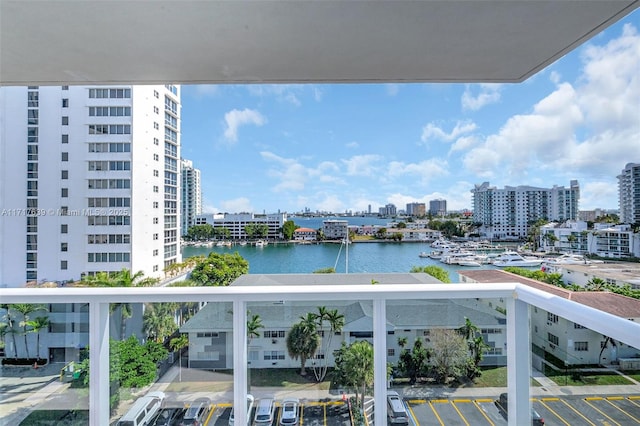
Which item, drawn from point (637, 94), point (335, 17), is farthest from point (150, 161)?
point (637, 94)

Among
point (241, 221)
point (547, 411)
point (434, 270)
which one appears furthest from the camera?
point (241, 221)

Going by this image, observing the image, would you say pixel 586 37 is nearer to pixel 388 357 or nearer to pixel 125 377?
pixel 388 357

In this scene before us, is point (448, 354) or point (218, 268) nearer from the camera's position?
point (448, 354)

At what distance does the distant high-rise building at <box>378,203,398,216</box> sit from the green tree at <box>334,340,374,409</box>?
11.5 feet

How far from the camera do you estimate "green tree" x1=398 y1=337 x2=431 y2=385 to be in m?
1.27

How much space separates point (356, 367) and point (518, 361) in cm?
63

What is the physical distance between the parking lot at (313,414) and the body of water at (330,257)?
1.31m

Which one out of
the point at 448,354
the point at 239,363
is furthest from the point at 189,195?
the point at 448,354

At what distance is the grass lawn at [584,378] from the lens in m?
0.95

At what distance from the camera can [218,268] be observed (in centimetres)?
339

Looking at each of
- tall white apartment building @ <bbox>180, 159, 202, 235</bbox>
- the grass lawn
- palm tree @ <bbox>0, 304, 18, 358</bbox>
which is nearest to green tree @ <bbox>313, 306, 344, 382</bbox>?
the grass lawn

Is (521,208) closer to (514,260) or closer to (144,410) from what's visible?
(514,260)

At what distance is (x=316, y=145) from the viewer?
8.20m

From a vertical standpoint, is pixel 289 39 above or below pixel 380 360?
above
